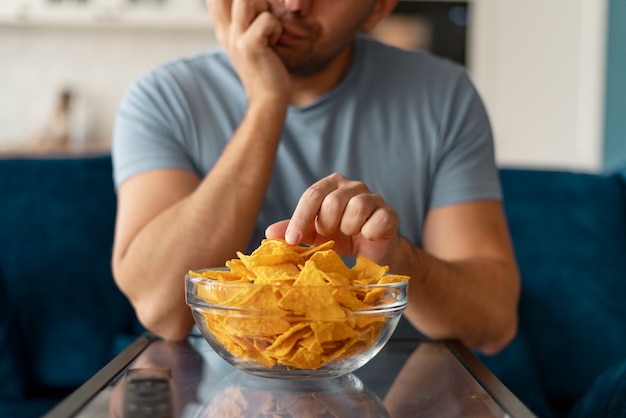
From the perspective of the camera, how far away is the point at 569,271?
6.54ft

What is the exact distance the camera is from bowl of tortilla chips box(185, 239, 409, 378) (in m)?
0.68

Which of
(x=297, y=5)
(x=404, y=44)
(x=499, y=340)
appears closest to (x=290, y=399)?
(x=499, y=340)

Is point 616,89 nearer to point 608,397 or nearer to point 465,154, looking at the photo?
point 465,154

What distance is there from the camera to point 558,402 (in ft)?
6.31

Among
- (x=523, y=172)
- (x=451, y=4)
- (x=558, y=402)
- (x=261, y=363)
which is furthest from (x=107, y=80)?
(x=261, y=363)

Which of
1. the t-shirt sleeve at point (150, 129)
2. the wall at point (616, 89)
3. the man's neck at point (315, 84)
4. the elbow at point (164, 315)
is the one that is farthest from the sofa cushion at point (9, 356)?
the wall at point (616, 89)

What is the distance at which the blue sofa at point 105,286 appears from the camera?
1.89 m

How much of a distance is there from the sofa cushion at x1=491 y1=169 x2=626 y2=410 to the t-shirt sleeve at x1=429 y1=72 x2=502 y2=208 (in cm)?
56

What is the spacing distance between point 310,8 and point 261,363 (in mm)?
798

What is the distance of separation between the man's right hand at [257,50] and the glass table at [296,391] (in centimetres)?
55

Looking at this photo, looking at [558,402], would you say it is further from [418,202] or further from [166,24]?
[166,24]

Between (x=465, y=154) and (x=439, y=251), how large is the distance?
0.21 meters

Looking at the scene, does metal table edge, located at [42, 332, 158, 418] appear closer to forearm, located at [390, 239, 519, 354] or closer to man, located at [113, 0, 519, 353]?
man, located at [113, 0, 519, 353]

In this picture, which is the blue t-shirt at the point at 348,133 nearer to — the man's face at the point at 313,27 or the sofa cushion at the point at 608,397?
the man's face at the point at 313,27
